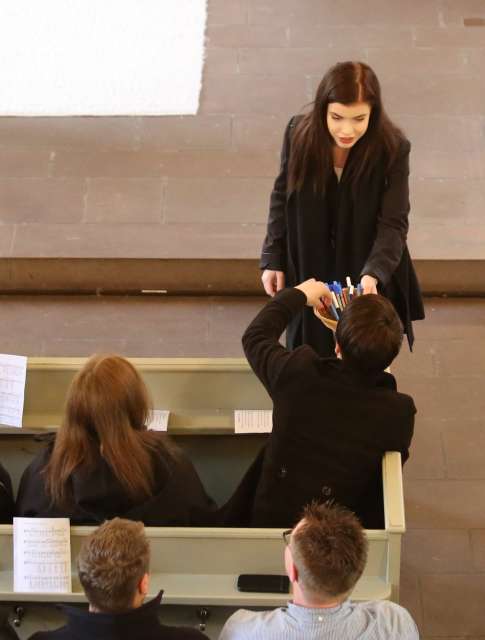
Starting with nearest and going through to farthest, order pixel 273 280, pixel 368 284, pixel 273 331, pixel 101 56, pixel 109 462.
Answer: pixel 109 462 < pixel 273 331 < pixel 368 284 < pixel 273 280 < pixel 101 56

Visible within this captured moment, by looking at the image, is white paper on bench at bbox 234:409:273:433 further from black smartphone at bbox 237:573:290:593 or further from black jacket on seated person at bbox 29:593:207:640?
black jacket on seated person at bbox 29:593:207:640

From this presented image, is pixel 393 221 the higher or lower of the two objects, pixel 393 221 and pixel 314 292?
the higher

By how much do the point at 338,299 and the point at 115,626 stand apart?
131 centimetres

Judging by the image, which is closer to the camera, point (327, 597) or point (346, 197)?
point (327, 597)

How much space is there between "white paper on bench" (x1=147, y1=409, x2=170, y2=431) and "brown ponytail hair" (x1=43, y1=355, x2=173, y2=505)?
Result: 1.90 ft

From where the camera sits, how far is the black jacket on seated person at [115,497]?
7.95 feet

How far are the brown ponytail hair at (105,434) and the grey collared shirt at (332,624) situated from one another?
546 millimetres

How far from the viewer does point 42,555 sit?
2.44 m

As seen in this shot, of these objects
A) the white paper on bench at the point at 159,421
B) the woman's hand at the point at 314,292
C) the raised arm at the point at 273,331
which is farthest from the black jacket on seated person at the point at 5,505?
the woman's hand at the point at 314,292

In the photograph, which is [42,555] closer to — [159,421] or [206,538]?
[206,538]

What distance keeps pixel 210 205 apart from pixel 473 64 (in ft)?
6.27

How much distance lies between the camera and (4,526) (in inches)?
96.5

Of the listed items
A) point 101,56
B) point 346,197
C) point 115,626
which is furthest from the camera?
point 101,56

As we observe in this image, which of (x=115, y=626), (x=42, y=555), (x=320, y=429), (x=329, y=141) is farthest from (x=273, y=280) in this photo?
(x=115, y=626)
